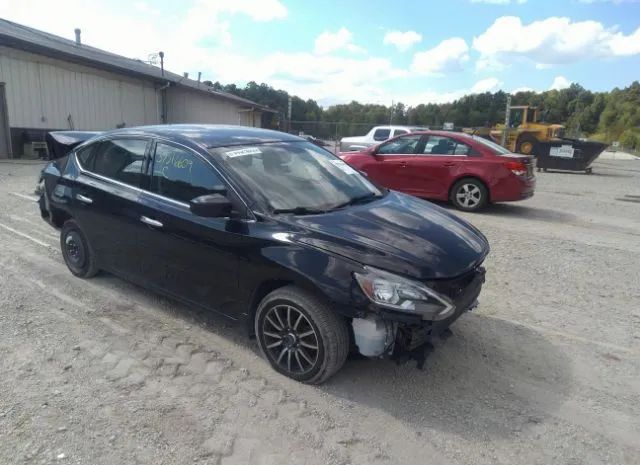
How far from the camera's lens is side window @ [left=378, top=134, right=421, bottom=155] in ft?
30.4

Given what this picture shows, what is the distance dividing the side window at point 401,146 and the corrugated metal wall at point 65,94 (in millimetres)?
A: 14202

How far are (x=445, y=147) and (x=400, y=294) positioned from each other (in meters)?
6.84

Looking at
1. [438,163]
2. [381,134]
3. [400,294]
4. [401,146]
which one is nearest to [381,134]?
[381,134]

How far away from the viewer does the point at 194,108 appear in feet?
86.6

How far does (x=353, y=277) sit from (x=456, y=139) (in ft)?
22.7

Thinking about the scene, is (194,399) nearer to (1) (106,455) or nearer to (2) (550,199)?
(1) (106,455)

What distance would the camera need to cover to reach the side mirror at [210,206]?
3.06 m

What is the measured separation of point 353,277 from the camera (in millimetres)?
2750

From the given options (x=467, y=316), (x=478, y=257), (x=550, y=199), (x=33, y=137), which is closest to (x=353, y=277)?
(x=478, y=257)

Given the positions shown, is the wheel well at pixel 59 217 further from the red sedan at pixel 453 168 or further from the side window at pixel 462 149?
the side window at pixel 462 149

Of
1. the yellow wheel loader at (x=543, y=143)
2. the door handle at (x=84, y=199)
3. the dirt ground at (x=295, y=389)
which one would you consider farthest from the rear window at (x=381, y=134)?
the door handle at (x=84, y=199)

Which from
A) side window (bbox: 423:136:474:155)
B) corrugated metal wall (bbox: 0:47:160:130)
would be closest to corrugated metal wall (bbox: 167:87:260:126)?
corrugated metal wall (bbox: 0:47:160:130)

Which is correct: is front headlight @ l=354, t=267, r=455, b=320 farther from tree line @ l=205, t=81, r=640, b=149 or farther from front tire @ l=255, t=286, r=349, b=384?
tree line @ l=205, t=81, r=640, b=149

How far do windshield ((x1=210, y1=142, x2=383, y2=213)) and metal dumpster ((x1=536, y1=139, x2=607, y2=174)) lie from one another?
55.8ft
